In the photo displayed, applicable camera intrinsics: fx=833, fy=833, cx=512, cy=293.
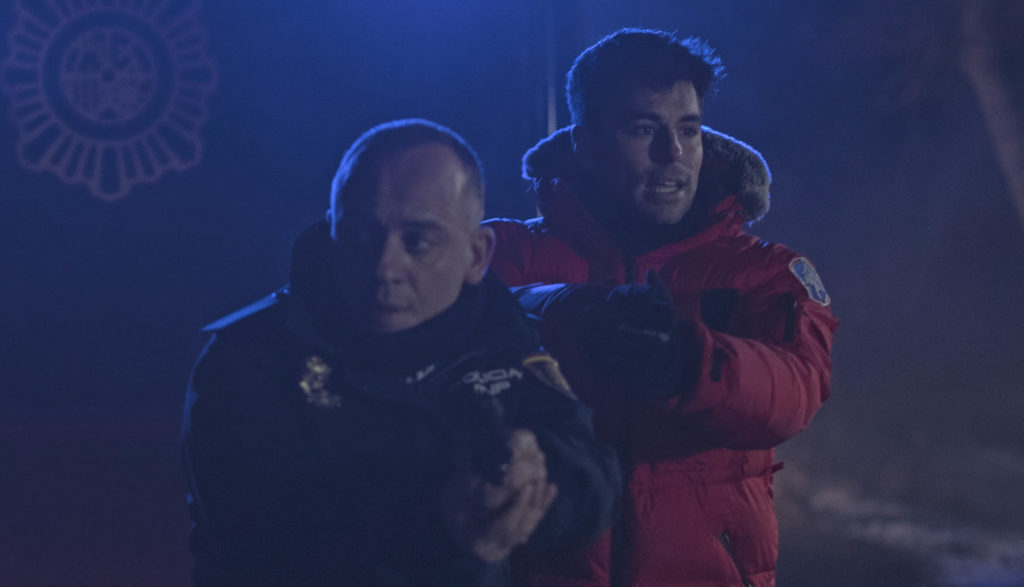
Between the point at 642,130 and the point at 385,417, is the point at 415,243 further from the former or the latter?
the point at 642,130

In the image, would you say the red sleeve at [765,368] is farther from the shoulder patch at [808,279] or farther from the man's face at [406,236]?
the man's face at [406,236]

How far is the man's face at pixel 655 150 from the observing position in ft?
3.02

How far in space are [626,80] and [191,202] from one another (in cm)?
174

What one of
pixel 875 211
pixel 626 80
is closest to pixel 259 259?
pixel 626 80

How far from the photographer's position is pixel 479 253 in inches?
26.7

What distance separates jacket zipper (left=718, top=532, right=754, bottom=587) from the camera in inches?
36.6

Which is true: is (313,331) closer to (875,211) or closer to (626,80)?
(626,80)

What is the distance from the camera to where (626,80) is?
936 mm

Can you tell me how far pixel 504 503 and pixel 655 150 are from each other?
1.59 ft

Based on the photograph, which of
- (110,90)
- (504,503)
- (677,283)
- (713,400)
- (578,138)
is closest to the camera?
(504,503)

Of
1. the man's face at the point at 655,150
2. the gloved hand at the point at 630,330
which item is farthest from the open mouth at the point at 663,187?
the gloved hand at the point at 630,330

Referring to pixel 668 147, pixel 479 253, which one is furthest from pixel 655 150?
pixel 479 253

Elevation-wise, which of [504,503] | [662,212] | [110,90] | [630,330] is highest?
[110,90]

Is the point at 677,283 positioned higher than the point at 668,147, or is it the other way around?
the point at 668,147
